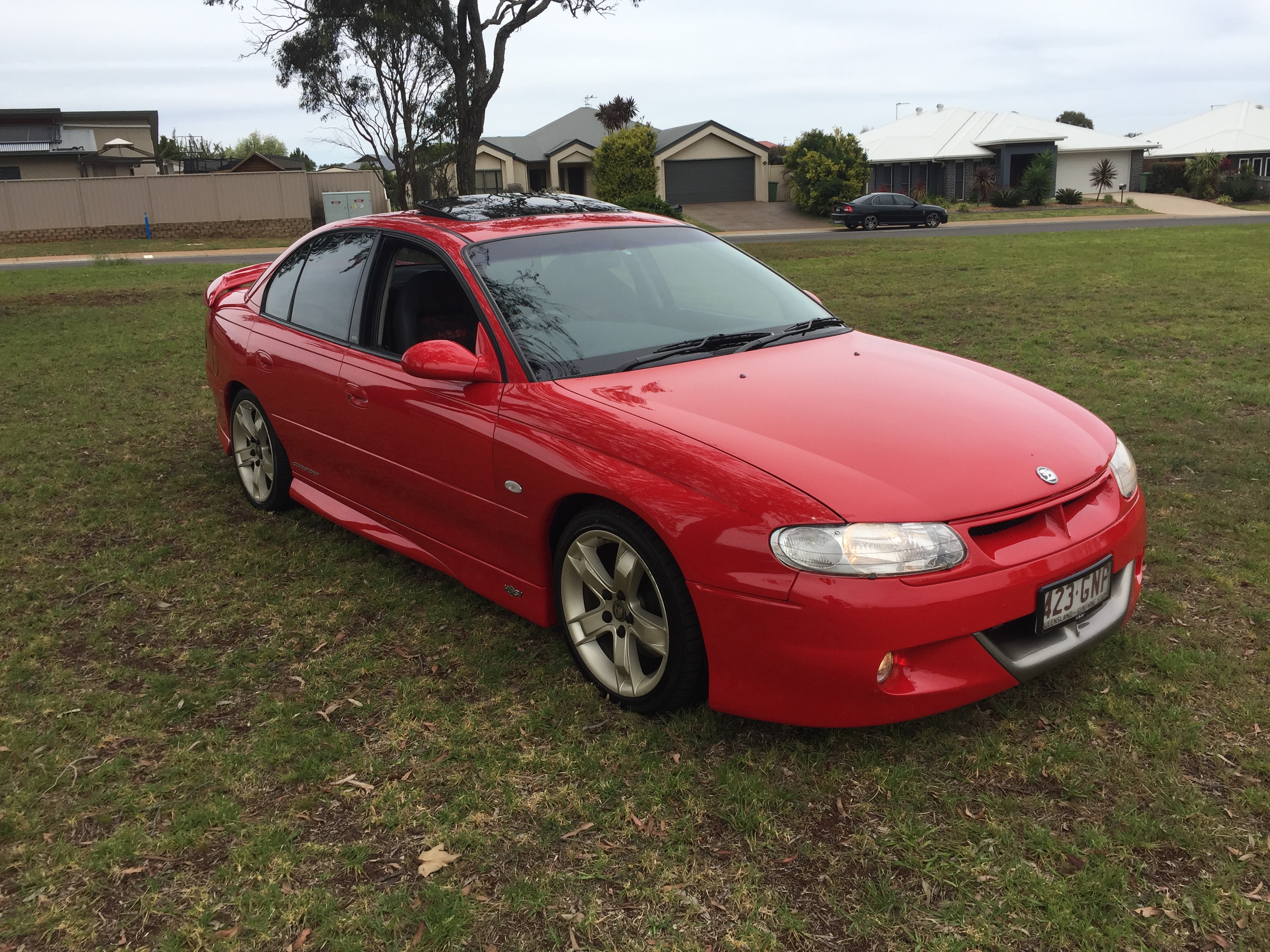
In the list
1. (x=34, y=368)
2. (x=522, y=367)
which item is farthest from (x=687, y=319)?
(x=34, y=368)

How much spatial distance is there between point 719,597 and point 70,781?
6.95 feet

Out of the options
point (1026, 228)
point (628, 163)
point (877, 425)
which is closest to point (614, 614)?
point (877, 425)

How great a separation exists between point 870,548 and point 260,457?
3899 mm

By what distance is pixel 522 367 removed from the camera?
3607mm

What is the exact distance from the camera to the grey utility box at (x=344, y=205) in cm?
3584

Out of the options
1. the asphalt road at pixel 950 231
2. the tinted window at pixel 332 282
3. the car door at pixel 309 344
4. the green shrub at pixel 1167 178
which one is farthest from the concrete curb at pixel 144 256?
the green shrub at pixel 1167 178

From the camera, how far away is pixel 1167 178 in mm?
51312

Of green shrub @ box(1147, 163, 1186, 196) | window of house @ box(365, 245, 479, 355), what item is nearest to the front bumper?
window of house @ box(365, 245, 479, 355)

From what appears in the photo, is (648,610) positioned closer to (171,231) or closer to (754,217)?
(171,231)

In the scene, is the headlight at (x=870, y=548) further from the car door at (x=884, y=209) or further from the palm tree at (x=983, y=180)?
the palm tree at (x=983, y=180)

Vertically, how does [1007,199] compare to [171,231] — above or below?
above

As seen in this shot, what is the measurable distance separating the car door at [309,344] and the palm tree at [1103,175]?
1989 inches

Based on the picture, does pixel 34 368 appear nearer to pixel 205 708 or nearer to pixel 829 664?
pixel 205 708

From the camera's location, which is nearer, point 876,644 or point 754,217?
point 876,644
